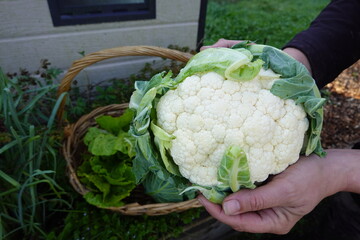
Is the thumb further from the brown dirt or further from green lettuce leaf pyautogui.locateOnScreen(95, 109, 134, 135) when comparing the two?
the brown dirt

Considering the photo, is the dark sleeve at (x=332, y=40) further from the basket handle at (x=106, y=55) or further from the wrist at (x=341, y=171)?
the basket handle at (x=106, y=55)

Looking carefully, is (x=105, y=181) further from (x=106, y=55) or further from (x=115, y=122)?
(x=106, y=55)

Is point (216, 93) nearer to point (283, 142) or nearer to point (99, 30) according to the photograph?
point (283, 142)

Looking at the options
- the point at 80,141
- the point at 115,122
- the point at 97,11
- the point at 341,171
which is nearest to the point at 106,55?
the point at 115,122

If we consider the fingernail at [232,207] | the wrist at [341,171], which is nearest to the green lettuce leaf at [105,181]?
the fingernail at [232,207]

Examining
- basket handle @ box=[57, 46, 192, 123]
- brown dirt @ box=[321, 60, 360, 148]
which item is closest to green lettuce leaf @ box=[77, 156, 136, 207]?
basket handle @ box=[57, 46, 192, 123]

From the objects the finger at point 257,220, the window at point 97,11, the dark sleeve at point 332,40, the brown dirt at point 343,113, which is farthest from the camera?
the brown dirt at point 343,113

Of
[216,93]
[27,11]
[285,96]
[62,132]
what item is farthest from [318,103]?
[27,11]
